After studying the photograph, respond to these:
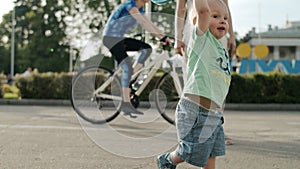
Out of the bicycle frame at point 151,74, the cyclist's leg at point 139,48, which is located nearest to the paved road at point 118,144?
the bicycle frame at point 151,74

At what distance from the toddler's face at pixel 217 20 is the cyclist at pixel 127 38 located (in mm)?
2002

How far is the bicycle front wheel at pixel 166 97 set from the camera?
5473 mm

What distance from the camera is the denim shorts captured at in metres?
2.51

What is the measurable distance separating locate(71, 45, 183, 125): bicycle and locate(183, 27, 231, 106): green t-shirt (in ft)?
8.67

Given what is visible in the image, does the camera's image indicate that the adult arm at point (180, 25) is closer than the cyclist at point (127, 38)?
Yes

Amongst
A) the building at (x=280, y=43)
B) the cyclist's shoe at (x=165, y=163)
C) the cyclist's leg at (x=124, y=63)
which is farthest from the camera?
the building at (x=280, y=43)

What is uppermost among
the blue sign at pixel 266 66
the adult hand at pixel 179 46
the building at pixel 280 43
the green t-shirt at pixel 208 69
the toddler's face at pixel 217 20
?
the building at pixel 280 43

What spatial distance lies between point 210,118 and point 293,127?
383 cm

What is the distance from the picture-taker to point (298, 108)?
406 inches

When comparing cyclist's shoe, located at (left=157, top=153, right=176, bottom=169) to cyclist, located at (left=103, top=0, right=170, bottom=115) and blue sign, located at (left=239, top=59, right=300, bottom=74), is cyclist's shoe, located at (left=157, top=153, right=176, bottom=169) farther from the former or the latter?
blue sign, located at (left=239, top=59, right=300, bottom=74)

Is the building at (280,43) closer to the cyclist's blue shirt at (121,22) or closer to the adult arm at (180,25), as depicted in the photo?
the cyclist's blue shirt at (121,22)

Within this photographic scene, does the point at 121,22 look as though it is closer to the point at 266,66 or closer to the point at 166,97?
the point at 166,97

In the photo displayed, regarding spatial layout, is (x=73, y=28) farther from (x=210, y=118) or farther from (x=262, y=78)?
(x=210, y=118)

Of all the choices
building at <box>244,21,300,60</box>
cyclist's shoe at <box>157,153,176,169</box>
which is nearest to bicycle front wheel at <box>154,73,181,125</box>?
cyclist's shoe at <box>157,153,176,169</box>
